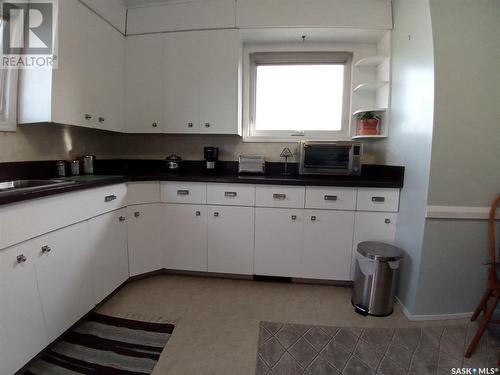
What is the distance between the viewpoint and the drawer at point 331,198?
183 centimetres

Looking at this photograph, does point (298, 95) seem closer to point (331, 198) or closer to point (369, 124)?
point (369, 124)

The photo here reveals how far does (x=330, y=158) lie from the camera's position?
211 cm

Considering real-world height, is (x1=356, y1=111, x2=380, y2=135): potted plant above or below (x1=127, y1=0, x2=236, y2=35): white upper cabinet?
below

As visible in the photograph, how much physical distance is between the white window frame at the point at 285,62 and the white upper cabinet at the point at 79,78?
3.98 feet

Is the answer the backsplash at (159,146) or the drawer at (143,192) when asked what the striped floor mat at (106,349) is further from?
the backsplash at (159,146)

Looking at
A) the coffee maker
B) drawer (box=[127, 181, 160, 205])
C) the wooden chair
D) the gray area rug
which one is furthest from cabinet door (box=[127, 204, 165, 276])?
the wooden chair

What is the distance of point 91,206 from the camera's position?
151cm

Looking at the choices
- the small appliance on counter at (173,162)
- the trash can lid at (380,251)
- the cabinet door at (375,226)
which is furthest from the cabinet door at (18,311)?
the cabinet door at (375,226)

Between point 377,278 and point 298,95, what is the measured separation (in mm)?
1843

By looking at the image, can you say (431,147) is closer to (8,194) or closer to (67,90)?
(8,194)

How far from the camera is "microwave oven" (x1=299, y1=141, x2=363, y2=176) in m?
2.07

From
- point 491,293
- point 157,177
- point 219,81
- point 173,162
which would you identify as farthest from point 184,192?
point 491,293

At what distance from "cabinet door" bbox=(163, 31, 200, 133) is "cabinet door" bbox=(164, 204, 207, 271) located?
77 cm

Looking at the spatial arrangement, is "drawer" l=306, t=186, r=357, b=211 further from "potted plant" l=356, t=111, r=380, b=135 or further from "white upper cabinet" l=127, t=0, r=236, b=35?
"white upper cabinet" l=127, t=0, r=236, b=35
